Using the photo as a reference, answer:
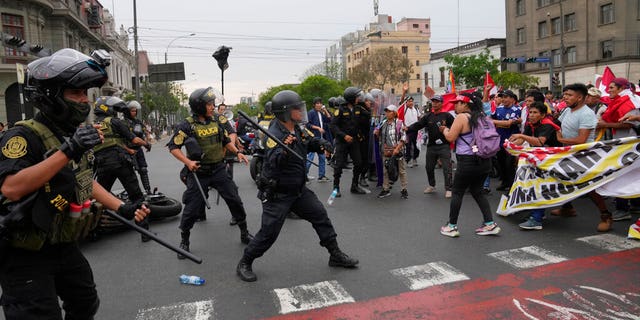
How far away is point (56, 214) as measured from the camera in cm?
253

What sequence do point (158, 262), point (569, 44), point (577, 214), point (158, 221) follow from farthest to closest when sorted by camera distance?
point (569, 44) < point (158, 221) < point (577, 214) < point (158, 262)

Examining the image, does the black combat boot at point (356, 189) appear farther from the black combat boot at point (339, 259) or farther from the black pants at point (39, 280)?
the black pants at point (39, 280)

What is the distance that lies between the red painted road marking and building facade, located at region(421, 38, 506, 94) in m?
45.5

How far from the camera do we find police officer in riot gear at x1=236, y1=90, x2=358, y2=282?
4711 millimetres

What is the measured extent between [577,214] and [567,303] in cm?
359

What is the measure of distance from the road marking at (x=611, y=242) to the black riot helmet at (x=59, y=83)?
544 centimetres

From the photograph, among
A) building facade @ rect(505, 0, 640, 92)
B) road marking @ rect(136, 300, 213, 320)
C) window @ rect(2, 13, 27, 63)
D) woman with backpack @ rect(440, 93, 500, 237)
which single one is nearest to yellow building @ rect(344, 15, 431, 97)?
building facade @ rect(505, 0, 640, 92)

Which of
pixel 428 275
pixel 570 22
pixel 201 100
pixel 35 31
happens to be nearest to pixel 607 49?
pixel 570 22

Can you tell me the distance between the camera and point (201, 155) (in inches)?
224

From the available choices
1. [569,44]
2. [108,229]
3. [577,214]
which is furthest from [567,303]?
[569,44]

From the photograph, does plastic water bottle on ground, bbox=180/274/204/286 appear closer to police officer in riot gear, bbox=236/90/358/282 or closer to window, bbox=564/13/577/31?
police officer in riot gear, bbox=236/90/358/282

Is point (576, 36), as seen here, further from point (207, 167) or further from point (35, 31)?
point (207, 167)

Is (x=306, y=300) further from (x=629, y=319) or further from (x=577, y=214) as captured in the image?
(x=577, y=214)

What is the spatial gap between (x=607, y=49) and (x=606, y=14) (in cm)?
299
